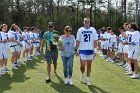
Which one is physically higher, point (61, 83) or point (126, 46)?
point (126, 46)

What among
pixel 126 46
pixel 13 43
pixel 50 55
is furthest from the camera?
pixel 126 46

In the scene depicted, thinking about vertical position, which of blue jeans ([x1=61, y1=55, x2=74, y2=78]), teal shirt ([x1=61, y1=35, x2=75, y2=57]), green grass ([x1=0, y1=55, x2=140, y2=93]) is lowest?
green grass ([x1=0, y1=55, x2=140, y2=93])

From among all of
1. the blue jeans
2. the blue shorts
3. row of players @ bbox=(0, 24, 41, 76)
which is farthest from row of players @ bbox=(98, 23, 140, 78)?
row of players @ bbox=(0, 24, 41, 76)

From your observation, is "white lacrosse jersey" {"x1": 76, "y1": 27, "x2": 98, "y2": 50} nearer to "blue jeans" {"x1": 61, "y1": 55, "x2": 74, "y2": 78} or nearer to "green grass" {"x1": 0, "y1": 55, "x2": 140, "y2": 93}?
"blue jeans" {"x1": 61, "y1": 55, "x2": 74, "y2": 78}

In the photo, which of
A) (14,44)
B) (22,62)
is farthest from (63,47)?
(22,62)

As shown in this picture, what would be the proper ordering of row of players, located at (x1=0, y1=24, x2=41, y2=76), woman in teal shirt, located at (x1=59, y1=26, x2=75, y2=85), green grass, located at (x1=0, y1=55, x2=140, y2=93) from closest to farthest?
green grass, located at (x1=0, y1=55, x2=140, y2=93)
woman in teal shirt, located at (x1=59, y1=26, x2=75, y2=85)
row of players, located at (x1=0, y1=24, x2=41, y2=76)

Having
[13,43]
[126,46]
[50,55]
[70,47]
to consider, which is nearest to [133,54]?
[126,46]

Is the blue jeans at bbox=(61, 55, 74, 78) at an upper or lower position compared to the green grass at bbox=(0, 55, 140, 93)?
upper

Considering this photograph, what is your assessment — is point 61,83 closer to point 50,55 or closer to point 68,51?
point 50,55

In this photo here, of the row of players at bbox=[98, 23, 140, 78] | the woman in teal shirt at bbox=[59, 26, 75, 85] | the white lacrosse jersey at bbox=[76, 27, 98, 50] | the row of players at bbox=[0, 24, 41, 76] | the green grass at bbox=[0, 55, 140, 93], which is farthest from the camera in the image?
the row of players at bbox=[0, 24, 41, 76]

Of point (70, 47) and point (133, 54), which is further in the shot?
point (133, 54)

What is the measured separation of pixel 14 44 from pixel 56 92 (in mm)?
6101

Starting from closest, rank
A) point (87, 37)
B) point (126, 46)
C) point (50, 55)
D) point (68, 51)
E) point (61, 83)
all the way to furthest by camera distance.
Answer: point (87, 37), point (68, 51), point (61, 83), point (50, 55), point (126, 46)

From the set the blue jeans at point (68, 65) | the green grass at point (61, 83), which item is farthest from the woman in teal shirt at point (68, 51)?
the green grass at point (61, 83)
